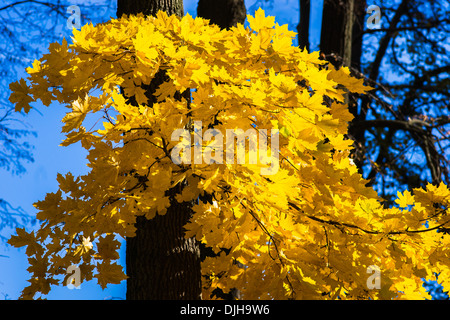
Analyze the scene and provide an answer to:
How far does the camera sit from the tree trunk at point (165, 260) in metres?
3.11

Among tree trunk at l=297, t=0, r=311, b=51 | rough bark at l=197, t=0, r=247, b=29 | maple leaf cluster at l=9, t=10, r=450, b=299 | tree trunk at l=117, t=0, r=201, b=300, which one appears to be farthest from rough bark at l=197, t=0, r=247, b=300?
tree trunk at l=117, t=0, r=201, b=300

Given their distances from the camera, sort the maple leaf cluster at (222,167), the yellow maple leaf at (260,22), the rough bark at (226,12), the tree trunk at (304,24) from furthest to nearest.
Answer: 1. the tree trunk at (304,24)
2. the rough bark at (226,12)
3. the yellow maple leaf at (260,22)
4. the maple leaf cluster at (222,167)

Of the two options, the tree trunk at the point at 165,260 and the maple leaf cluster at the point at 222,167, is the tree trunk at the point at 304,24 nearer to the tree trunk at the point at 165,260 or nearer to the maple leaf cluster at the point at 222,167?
the maple leaf cluster at the point at 222,167

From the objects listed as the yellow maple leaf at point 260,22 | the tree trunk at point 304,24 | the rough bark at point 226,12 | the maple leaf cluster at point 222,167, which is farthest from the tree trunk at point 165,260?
the tree trunk at point 304,24

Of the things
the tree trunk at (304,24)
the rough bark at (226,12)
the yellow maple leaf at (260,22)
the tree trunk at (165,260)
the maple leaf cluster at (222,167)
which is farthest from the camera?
the tree trunk at (304,24)

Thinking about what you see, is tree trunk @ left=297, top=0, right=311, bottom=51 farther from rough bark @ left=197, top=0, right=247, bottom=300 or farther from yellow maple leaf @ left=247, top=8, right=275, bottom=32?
yellow maple leaf @ left=247, top=8, right=275, bottom=32

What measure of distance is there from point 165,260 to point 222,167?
4.14 feet

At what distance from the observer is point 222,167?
7.04 ft

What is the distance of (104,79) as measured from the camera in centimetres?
252

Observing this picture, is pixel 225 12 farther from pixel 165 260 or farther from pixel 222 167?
pixel 222 167

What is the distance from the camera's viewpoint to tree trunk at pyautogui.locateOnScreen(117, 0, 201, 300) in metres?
3.11

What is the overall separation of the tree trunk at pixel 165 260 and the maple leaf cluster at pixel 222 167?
439 millimetres
